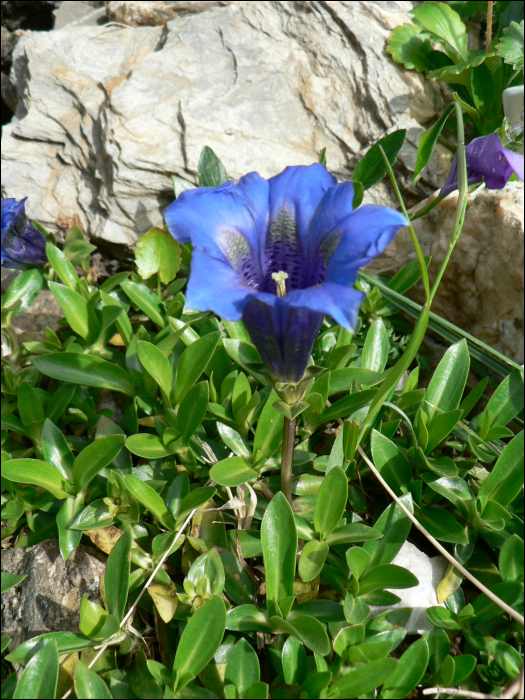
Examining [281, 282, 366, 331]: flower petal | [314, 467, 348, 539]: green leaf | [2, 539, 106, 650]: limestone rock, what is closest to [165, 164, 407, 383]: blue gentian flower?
[281, 282, 366, 331]: flower petal

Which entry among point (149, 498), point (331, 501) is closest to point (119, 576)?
point (149, 498)

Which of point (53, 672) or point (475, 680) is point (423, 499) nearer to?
point (475, 680)

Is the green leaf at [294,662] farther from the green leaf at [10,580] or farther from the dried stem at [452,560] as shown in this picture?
the green leaf at [10,580]

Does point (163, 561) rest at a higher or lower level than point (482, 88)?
lower

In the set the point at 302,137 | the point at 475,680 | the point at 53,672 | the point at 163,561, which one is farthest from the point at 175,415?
the point at 302,137

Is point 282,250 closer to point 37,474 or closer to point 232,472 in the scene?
point 232,472

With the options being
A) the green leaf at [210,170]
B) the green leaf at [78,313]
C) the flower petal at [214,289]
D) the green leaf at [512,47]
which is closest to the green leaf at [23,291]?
the green leaf at [78,313]
